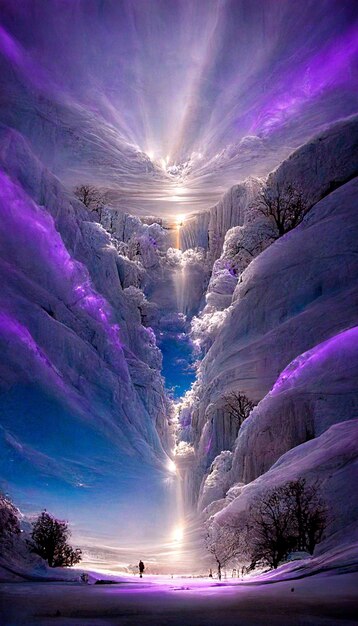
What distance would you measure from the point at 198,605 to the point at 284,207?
22.7 metres

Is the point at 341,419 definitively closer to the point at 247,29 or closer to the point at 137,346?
the point at 137,346

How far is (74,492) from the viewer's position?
24453 millimetres

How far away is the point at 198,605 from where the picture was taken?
8484 mm

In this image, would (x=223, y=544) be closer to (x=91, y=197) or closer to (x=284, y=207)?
(x=284, y=207)

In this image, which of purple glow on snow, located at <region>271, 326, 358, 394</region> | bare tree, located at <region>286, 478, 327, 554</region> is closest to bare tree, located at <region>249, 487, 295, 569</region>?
bare tree, located at <region>286, 478, 327, 554</region>

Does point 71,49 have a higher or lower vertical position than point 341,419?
higher

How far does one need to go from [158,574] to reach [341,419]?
669 cm

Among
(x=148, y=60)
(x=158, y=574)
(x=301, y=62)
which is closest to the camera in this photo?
(x=158, y=574)

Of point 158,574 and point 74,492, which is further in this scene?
point 74,492

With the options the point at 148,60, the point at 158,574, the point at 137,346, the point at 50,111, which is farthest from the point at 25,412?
the point at 148,60

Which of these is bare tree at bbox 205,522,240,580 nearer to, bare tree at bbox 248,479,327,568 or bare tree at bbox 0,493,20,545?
bare tree at bbox 248,479,327,568

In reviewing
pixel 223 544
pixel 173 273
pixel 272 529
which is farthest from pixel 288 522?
pixel 173 273

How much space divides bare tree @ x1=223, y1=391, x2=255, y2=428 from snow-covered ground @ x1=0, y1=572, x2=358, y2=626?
45.8 feet

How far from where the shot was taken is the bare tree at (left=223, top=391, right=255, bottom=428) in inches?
964
